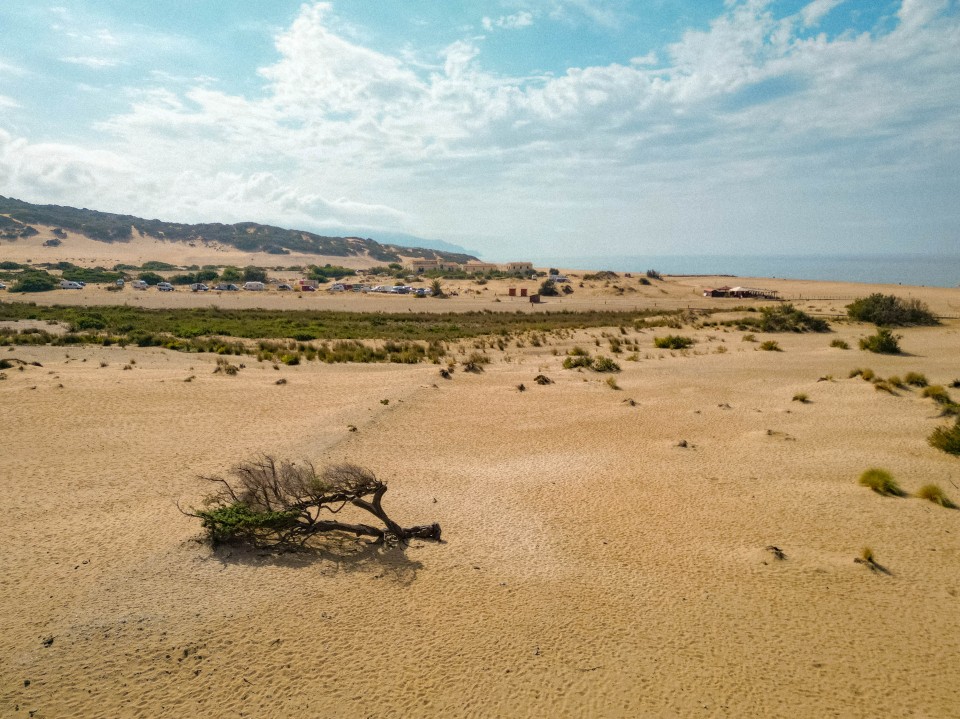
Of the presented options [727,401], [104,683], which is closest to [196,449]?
[104,683]

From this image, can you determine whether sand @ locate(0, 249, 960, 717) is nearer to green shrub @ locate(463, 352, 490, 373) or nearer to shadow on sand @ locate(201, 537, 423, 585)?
shadow on sand @ locate(201, 537, 423, 585)

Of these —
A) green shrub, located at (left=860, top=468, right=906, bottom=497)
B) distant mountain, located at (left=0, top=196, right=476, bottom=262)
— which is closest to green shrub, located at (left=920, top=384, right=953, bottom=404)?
green shrub, located at (left=860, top=468, right=906, bottom=497)

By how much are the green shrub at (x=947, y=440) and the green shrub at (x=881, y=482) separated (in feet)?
8.92

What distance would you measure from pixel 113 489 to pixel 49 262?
111 metres

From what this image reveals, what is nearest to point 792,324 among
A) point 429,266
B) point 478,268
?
point 478,268

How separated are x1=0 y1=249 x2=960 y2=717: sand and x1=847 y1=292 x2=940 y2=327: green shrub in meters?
30.6

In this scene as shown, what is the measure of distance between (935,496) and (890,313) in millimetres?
37536

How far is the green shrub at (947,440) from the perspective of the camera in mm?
11797

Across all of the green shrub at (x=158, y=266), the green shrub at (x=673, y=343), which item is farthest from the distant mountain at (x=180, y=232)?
the green shrub at (x=673, y=343)

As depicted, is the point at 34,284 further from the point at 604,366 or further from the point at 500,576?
the point at 500,576

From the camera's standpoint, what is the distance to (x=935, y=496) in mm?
9578

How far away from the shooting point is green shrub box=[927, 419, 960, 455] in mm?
11797

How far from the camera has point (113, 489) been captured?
391 inches

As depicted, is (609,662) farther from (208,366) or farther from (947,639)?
(208,366)
